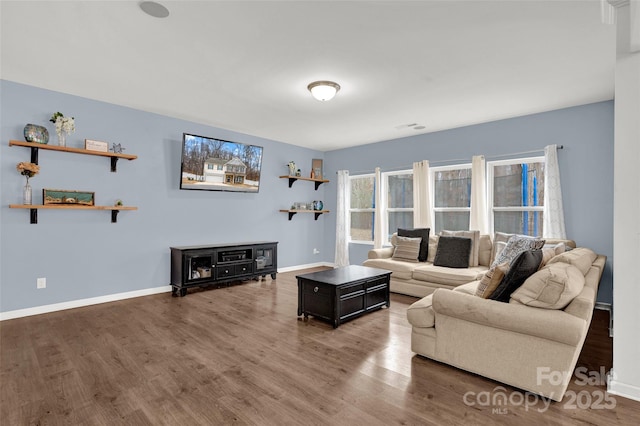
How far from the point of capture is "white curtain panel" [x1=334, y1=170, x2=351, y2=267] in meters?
7.00

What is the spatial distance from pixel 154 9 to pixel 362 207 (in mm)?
5358

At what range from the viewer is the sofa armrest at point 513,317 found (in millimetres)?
1979

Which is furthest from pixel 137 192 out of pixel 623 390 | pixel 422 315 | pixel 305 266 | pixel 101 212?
pixel 623 390

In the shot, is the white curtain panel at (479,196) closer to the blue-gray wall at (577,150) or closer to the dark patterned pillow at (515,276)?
the blue-gray wall at (577,150)

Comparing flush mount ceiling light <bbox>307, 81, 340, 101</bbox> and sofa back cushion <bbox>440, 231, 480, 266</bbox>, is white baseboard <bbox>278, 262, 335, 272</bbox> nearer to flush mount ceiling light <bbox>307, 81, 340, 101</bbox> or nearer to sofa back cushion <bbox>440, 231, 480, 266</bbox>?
sofa back cushion <bbox>440, 231, 480, 266</bbox>

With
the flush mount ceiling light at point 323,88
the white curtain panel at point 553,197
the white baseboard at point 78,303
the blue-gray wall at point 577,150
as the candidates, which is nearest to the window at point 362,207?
the blue-gray wall at point 577,150

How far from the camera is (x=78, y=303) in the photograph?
4078 mm

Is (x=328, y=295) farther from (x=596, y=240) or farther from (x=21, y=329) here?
(x=596, y=240)

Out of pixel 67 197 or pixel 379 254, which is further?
pixel 379 254

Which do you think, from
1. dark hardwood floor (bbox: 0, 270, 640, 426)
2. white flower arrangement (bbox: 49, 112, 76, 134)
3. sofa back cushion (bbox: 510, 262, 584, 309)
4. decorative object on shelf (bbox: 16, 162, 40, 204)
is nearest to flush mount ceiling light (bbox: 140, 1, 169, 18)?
white flower arrangement (bbox: 49, 112, 76, 134)

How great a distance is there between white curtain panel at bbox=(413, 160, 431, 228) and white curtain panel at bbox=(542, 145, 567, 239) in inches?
68.2

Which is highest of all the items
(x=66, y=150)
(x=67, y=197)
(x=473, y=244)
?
(x=66, y=150)

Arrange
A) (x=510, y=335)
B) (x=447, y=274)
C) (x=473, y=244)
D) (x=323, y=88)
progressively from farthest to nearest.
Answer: (x=473, y=244)
(x=447, y=274)
(x=323, y=88)
(x=510, y=335)

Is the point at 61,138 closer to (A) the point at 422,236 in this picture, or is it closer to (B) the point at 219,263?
(B) the point at 219,263
